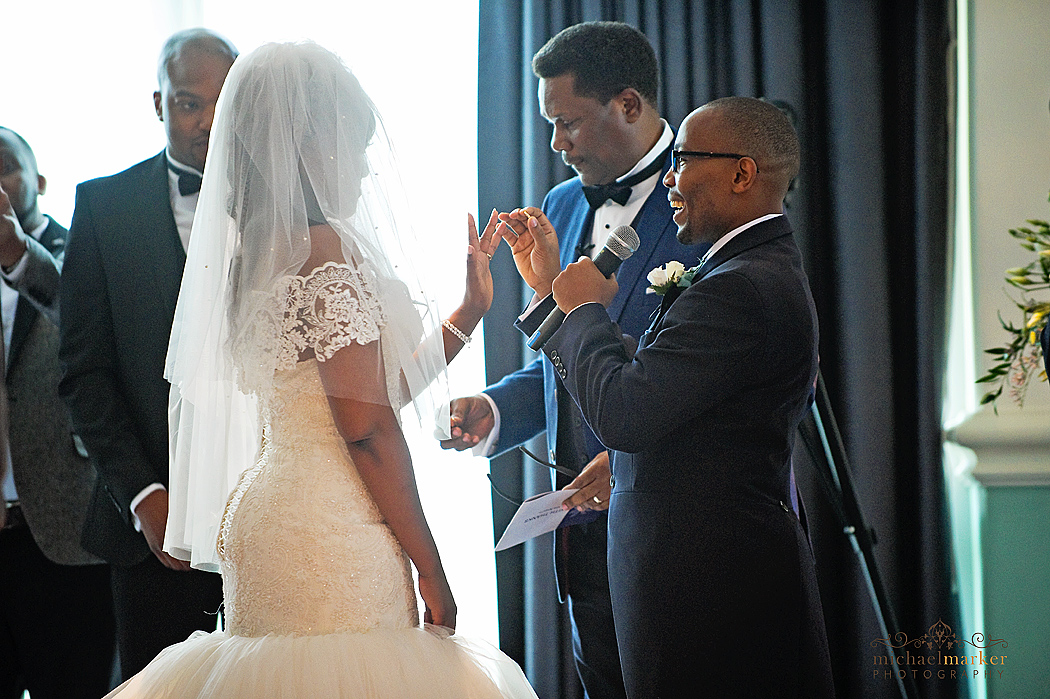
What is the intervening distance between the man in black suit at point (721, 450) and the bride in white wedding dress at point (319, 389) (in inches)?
12.4

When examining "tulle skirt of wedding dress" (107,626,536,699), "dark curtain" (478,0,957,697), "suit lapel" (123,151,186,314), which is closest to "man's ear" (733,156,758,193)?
"tulle skirt of wedding dress" (107,626,536,699)

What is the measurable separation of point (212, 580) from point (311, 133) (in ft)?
4.15

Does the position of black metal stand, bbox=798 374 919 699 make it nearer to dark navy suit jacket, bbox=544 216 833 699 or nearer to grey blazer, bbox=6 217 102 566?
dark navy suit jacket, bbox=544 216 833 699

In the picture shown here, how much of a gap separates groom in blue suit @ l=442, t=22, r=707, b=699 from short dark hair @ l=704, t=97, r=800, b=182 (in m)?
0.50

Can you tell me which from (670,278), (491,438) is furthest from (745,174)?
(491,438)

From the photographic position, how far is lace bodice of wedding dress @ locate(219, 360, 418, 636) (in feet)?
5.36

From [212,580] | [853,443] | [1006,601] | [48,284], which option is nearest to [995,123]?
[853,443]

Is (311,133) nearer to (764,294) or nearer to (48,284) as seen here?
(764,294)

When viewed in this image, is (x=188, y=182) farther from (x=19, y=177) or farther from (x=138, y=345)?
(x=19, y=177)

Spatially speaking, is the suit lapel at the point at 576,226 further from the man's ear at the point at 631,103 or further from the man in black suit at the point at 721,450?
the man in black suit at the point at 721,450

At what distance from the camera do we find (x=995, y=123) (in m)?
2.89

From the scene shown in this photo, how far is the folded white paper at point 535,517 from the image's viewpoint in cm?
191

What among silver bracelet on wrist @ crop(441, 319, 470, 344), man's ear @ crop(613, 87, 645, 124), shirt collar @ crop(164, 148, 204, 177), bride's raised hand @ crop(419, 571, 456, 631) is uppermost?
man's ear @ crop(613, 87, 645, 124)

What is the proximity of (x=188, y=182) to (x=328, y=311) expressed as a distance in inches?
41.4
